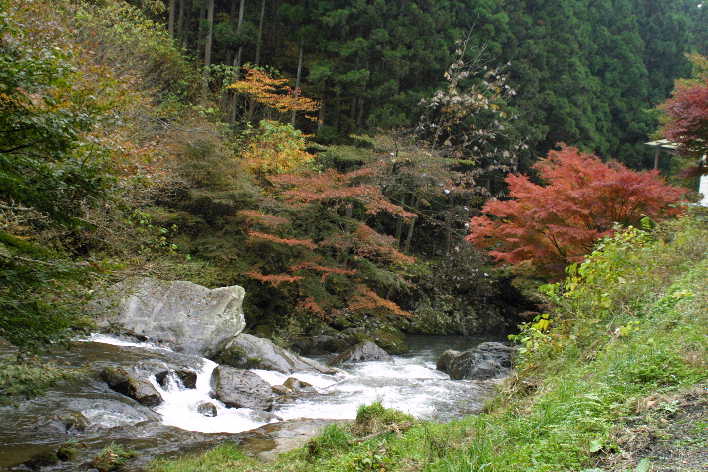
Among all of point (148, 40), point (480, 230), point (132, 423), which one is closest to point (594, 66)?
point (480, 230)

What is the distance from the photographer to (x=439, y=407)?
864 centimetres

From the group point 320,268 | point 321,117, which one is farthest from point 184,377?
point 321,117

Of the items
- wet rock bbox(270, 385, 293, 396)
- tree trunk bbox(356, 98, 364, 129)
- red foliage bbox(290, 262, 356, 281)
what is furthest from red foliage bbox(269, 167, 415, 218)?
tree trunk bbox(356, 98, 364, 129)

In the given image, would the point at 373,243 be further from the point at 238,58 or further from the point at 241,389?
the point at 238,58

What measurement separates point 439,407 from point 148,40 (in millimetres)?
13870

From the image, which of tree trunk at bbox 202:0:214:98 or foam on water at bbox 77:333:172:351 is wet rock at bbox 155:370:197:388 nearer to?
foam on water at bbox 77:333:172:351

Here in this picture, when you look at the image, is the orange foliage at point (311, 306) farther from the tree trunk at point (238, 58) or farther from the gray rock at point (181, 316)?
the tree trunk at point (238, 58)

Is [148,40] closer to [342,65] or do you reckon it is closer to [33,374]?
[342,65]

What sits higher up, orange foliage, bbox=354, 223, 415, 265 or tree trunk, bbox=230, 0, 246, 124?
tree trunk, bbox=230, 0, 246, 124

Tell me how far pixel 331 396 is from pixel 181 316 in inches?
138

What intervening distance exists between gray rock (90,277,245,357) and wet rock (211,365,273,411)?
1392 mm

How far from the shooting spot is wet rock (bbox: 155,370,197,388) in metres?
8.41

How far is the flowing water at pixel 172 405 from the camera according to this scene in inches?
249

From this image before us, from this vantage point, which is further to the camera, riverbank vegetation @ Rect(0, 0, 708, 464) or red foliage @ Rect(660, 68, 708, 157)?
red foliage @ Rect(660, 68, 708, 157)
